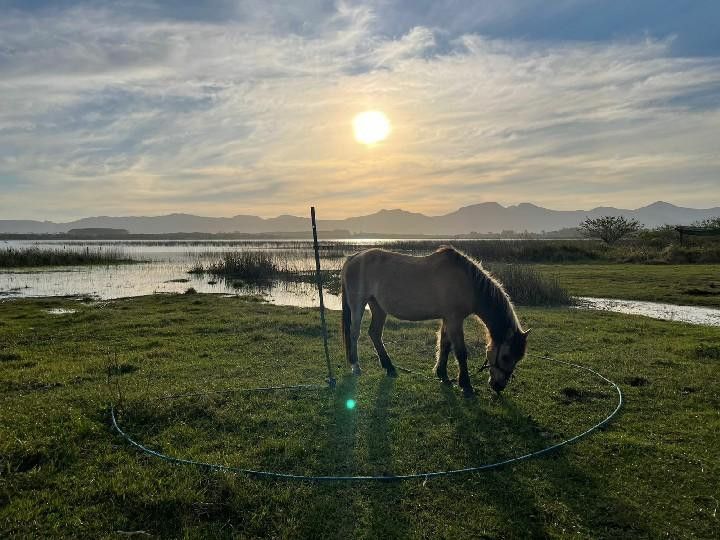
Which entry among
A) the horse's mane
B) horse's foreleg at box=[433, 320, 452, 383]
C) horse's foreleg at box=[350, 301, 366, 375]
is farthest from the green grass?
horse's foreleg at box=[350, 301, 366, 375]

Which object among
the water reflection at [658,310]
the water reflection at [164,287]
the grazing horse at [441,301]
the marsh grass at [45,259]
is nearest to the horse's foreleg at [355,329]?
the grazing horse at [441,301]

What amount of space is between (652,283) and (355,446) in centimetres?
1972

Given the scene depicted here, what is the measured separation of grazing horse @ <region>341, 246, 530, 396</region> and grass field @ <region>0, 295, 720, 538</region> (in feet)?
1.75

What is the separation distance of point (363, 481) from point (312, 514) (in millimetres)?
697

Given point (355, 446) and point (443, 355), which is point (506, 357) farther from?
point (355, 446)

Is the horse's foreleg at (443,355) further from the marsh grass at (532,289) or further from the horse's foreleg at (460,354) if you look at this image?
the marsh grass at (532,289)

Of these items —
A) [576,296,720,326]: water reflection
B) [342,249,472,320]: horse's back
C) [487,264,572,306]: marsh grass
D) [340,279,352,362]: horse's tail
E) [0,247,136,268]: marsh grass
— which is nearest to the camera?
[342,249,472,320]: horse's back

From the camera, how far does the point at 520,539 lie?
352cm

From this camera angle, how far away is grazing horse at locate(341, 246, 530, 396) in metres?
6.53

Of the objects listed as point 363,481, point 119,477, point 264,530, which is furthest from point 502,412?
point 119,477

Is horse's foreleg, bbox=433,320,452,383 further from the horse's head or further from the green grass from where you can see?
the green grass

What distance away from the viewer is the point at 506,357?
641cm

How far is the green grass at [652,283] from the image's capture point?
1652 centimetres

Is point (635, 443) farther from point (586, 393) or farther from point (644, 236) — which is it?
point (644, 236)
